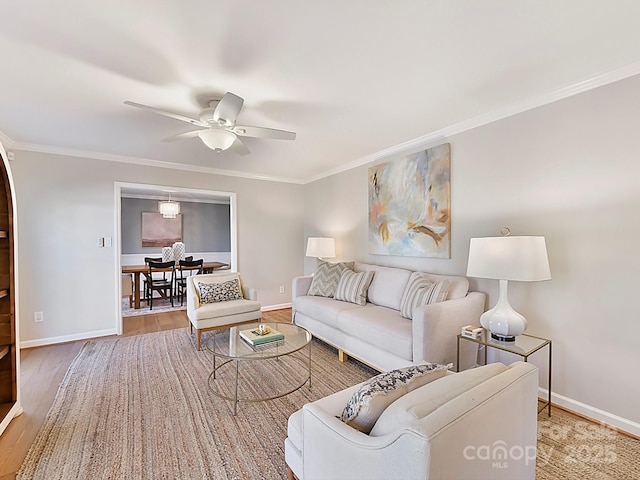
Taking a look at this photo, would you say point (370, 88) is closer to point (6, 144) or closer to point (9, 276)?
point (9, 276)

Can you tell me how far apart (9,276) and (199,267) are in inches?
149

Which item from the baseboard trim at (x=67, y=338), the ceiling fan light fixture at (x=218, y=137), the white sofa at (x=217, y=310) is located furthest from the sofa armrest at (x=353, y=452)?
the baseboard trim at (x=67, y=338)

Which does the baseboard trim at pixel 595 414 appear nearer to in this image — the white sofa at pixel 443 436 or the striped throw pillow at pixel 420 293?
the striped throw pillow at pixel 420 293

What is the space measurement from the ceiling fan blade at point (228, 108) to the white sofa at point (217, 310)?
2116mm

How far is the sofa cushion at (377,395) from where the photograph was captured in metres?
1.09

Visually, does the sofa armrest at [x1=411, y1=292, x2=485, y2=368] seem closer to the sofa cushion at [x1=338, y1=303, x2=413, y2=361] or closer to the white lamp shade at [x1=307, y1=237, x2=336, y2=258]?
the sofa cushion at [x1=338, y1=303, x2=413, y2=361]

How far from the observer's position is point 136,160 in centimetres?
411

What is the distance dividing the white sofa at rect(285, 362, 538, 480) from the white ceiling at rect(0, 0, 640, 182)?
5.58 feet

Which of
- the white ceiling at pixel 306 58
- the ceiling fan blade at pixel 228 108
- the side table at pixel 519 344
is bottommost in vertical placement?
the side table at pixel 519 344

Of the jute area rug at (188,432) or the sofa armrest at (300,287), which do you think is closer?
the jute area rug at (188,432)

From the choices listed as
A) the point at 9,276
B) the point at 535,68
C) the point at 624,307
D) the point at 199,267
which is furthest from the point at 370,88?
the point at 199,267

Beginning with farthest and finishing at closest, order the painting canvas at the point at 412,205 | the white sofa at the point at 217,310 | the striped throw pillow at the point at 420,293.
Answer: the white sofa at the point at 217,310 → the painting canvas at the point at 412,205 → the striped throw pillow at the point at 420,293

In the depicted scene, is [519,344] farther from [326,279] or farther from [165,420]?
[165,420]

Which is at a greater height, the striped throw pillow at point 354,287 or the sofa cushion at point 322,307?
the striped throw pillow at point 354,287
